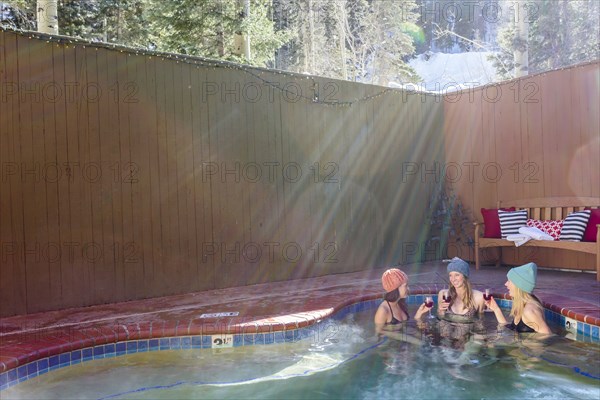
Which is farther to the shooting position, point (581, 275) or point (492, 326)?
point (581, 275)

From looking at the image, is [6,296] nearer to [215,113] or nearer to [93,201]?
[93,201]

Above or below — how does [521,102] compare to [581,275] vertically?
above

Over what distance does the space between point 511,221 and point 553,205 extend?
524mm

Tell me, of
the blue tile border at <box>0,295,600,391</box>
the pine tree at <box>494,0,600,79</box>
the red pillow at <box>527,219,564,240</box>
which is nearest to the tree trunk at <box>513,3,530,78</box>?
the pine tree at <box>494,0,600,79</box>

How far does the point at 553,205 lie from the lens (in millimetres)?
6816

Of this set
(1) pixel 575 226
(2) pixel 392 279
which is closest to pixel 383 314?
(2) pixel 392 279

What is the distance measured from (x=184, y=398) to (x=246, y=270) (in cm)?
284

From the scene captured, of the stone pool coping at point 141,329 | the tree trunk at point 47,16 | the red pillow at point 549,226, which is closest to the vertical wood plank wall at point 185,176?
the stone pool coping at point 141,329

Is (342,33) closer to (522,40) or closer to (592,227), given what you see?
(522,40)

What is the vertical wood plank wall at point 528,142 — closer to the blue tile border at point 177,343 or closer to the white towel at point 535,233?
the white towel at point 535,233

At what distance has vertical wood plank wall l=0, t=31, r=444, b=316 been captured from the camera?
16.4ft

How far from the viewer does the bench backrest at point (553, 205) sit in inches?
256

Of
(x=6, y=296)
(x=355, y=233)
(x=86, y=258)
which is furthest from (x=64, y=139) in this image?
(x=355, y=233)

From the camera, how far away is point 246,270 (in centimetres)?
637
